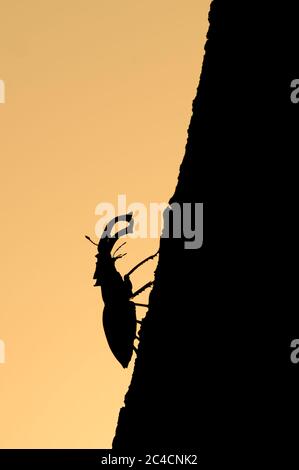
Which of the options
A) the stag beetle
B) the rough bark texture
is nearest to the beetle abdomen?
the stag beetle

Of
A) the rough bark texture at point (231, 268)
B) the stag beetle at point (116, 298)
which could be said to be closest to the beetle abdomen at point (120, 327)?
the stag beetle at point (116, 298)

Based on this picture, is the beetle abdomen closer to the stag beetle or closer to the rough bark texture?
the stag beetle

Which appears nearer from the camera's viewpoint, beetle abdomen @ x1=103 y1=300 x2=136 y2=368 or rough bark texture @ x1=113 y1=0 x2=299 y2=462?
rough bark texture @ x1=113 y1=0 x2=299 y2=462

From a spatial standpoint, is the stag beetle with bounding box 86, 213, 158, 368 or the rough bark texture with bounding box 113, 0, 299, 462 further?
the stag beetle with bounding box 86, 213, 158, 368

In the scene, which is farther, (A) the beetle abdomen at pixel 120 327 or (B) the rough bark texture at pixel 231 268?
(A) the beetle abdomen at pixel 120 327

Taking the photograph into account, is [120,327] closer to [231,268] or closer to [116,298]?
[116,298]

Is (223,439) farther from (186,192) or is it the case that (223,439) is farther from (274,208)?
(186,192)

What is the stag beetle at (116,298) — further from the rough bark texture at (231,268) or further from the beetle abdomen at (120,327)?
the rough bark texture at (231,268)
